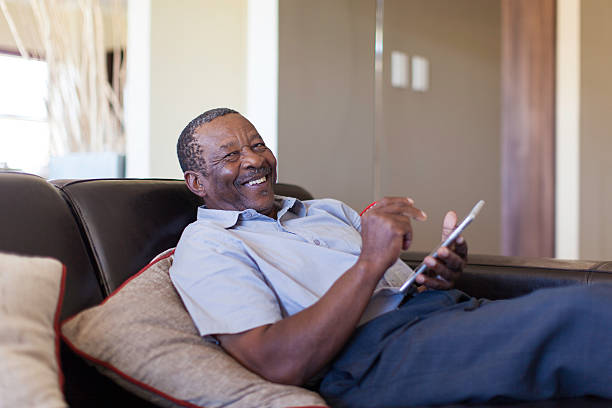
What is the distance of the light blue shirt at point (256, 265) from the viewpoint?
1102 millimetres

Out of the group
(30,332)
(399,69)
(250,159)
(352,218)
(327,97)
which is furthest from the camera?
(399,69)

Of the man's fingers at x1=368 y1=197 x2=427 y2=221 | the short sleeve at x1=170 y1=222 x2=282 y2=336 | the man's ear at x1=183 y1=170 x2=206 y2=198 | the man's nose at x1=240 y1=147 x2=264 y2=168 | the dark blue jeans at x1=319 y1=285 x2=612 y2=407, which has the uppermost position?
the man's nose at x1=240 y1=147 x2=264 y2=168

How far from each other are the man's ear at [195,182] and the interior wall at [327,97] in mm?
1240

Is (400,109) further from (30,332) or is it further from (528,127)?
(30,332)

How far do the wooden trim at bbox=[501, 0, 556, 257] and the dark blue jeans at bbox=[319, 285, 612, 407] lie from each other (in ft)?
8.15

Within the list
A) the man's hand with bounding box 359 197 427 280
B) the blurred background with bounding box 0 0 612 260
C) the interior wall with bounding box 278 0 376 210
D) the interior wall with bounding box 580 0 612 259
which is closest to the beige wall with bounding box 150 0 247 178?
the blurred background with bounding box 0 0 612 260

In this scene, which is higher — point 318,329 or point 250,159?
point 250,159

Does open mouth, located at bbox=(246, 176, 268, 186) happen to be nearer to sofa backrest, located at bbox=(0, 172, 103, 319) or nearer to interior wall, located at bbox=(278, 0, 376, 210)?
sofa backrest, located at bbox=(0, 172, 103, 319)

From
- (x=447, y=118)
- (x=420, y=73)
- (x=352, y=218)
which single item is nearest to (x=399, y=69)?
(x=420, y=73)

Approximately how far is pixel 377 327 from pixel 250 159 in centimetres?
51

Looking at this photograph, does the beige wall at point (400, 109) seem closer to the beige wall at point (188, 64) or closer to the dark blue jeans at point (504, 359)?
the beige wall at point (188, 64)

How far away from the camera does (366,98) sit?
10.4ft

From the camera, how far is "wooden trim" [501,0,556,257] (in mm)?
3562

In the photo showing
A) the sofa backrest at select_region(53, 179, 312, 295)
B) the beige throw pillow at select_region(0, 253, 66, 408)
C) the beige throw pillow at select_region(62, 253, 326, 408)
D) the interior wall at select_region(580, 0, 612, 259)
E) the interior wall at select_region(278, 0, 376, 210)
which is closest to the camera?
the beige throw pillow at select_region(0, 253, 66, 408)
